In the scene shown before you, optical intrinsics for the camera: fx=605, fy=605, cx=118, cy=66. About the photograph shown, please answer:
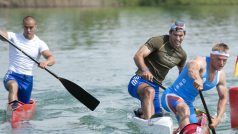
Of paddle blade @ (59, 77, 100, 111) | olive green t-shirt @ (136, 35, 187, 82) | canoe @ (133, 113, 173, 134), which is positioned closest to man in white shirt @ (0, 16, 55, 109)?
paddle blade @ (59, 77, 100, 111)

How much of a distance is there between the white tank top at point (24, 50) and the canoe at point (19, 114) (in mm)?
721

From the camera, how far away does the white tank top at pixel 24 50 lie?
1240 centimetres

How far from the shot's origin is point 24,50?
1238 centimetres

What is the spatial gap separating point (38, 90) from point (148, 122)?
20.0ft

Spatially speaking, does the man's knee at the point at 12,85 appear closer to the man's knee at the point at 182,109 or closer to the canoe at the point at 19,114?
the canoe at the point at 19,114

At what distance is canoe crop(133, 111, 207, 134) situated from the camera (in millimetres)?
9078

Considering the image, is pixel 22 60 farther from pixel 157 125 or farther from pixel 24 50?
pixel 157 125

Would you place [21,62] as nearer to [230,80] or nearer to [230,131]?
[230,131]

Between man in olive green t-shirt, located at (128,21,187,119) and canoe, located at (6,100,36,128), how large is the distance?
7.84 ft

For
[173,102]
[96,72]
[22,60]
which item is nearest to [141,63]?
[173,102]

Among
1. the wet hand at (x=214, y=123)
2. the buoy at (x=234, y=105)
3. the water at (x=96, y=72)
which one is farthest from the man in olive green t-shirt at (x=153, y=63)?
the wet hand at (x=214, y=123)

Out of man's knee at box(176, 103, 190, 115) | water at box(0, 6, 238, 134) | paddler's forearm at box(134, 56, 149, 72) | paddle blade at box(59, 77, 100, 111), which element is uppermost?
paddler's forearm at box(134, 56, 149, 72)

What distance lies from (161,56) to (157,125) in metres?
1.37

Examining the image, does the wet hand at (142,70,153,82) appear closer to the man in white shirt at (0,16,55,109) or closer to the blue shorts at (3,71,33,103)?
the man in white shirt at (0,16,55,109)
